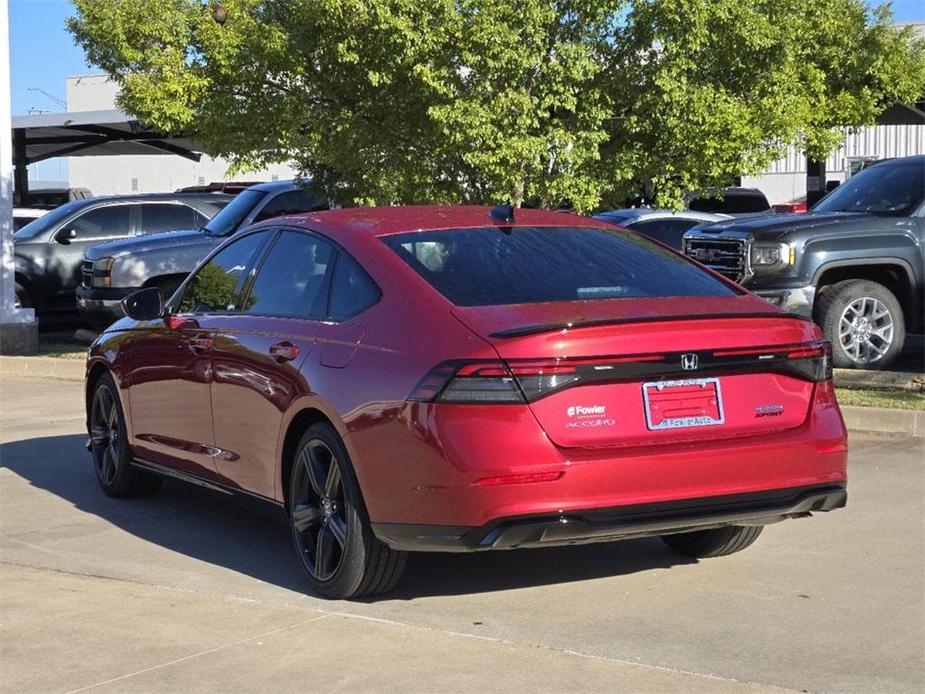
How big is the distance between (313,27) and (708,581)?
8.70 m

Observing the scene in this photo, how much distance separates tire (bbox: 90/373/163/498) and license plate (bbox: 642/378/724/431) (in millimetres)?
3857

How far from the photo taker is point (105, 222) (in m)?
19.7

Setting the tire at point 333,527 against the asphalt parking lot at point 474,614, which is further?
the tire at point 333,527

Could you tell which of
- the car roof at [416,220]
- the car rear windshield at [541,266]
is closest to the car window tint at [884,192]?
the car roof at [416,220]

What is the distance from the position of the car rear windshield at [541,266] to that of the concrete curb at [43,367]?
30.8 ft

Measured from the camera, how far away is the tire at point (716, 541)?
657cm

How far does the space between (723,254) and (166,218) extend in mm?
9560

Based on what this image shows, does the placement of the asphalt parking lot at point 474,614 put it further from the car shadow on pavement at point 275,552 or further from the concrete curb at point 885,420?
the concrete curb at point 885,420

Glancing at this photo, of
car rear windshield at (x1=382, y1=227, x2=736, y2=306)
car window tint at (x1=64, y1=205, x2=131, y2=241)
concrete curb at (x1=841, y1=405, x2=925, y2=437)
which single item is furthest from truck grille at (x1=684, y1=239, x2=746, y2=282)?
car window tint at (x1=64, y1=205, x2=131, y2=241)

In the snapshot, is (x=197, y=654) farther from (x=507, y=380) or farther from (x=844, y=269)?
(x=844, y=269)

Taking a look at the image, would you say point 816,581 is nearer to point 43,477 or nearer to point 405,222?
point 405,222

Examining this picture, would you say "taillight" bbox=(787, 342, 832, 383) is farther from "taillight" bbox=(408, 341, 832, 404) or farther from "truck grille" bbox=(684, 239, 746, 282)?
"truck grille" bbox=(684, 239, 746, 282)

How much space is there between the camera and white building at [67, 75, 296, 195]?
211 feet

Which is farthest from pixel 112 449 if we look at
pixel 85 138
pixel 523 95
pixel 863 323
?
pixel 85 138
